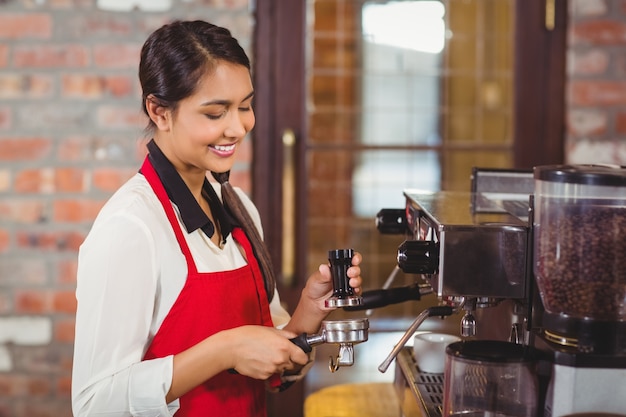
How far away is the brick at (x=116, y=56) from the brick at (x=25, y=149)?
28 centimetres

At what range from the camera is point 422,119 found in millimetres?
2678

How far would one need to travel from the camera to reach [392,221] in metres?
1.69

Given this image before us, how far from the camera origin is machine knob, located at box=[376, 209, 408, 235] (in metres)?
1.69

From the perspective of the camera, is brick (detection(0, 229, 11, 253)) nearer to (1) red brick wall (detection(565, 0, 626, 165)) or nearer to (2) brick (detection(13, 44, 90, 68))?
(2) brick (detection(13, 44, 90, 68))

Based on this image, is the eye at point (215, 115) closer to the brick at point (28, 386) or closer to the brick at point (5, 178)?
the brick at point (5, 178)

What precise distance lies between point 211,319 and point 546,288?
577 mm

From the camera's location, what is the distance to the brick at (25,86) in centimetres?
246

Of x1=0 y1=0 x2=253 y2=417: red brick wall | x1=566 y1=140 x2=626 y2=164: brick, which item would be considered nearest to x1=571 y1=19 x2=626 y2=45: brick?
x1=566 y1=140 x2=626 y2=164: brick

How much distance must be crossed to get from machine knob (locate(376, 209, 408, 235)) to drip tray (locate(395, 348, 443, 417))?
0.81ft

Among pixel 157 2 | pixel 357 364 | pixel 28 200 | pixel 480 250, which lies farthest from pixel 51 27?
pixel 480 250

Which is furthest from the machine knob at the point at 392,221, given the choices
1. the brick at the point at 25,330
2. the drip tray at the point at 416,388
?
the brick at the point at 25,330

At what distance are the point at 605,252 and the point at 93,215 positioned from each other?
5.91 ft

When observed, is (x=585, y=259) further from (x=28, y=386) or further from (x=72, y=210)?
(x=28, y=386)

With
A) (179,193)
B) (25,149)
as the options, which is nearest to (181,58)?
(179,193)
